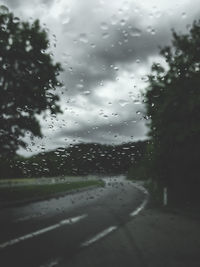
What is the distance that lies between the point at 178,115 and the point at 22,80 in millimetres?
8306

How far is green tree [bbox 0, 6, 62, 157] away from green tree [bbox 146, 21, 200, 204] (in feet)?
19.5

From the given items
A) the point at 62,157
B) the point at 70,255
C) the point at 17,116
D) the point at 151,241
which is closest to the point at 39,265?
the point at 70,255

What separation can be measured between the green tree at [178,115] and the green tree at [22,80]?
19.5 ft

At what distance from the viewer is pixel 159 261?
536cm

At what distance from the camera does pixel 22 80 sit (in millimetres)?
15484

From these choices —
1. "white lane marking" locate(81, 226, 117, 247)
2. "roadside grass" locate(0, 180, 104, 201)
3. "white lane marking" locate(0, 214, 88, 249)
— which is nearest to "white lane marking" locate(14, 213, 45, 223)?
"white lane marking" locate(0, 214, 88, 249)

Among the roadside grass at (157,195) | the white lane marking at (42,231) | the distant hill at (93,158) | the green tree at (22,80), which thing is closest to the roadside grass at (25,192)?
the green tree at (22,80)

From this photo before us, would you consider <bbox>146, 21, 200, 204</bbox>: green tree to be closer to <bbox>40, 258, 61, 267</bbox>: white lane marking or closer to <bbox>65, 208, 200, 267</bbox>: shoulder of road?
<bbox>65, 208, 200, 267</bbox>: shoulder of road

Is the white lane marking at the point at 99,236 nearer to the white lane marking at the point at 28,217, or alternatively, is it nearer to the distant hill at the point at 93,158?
the distant hill at the point at 93,158

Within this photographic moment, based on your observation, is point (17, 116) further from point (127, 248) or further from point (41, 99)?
point (127, 248)

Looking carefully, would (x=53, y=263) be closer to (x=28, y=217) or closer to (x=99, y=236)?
(x=99, y=236)

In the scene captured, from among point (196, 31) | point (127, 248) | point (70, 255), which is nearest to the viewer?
point (70, 255)

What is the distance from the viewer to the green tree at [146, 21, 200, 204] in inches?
419

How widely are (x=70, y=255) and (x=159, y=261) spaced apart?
1628 mm
